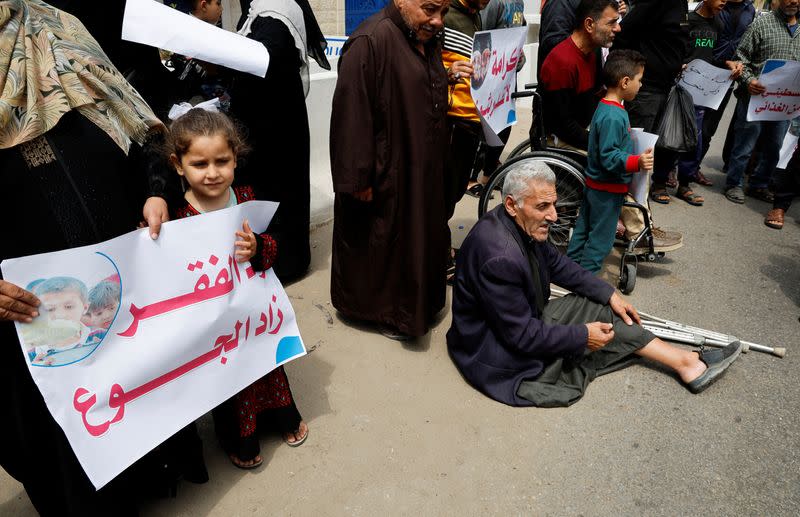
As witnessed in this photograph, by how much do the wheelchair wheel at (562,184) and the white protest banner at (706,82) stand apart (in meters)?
2.13

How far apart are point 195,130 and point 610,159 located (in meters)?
2.53

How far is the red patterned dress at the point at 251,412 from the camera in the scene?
2215 mm

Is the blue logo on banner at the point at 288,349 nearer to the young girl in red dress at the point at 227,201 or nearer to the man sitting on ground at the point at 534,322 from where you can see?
the young girl in red dress at the point at 227,201

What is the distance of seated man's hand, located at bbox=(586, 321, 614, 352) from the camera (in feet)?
8.89

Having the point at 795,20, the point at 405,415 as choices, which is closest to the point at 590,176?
the point at 405,415

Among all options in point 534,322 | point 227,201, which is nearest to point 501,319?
point 534,322

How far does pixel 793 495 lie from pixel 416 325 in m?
1.82

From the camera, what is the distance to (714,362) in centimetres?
301

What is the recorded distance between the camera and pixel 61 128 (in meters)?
1.53

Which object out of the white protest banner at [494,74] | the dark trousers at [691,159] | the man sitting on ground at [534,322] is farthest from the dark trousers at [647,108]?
Result: the man sitting on ground at [534,322]

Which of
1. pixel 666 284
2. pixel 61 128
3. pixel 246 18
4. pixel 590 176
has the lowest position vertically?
pixel 666 284

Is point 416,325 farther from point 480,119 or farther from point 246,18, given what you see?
point 246,18

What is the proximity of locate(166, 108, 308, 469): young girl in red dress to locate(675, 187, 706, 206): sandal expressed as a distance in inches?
196

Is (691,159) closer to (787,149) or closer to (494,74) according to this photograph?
(787,149)
